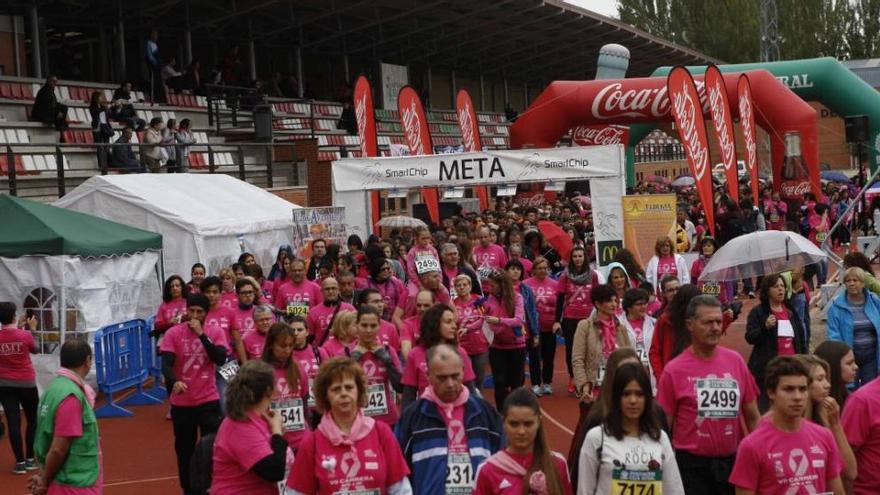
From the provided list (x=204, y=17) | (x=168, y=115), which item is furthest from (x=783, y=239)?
(x=204, y=17)

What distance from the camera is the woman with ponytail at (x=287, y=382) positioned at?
8.26 metres

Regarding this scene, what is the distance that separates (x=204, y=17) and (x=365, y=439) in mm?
33359

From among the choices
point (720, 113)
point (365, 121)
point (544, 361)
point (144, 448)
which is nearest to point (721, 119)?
point (720, 113)

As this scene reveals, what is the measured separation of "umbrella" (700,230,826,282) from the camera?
1327cm

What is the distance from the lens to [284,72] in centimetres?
4547

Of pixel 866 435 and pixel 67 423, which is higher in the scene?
pixel 67 423

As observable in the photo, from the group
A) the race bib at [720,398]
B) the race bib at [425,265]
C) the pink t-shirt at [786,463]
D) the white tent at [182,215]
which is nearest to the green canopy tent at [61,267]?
the white tent at [182,215]

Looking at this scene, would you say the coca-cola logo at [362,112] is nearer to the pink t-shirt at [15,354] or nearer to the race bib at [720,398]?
the pink t-shirt at [15,354]

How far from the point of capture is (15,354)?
39.1 ft

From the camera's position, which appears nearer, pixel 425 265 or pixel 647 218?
pixel 425 265

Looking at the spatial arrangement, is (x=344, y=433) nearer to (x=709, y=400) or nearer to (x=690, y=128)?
(x=709, y=400)

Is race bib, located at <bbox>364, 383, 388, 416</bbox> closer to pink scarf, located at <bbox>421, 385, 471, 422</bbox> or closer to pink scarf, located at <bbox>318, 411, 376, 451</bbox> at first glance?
pink scarf, located at <bbox>421, 385, 471, 422</bbox>

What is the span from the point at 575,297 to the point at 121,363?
17.3 ft

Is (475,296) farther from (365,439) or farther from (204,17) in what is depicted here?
(204,17)
